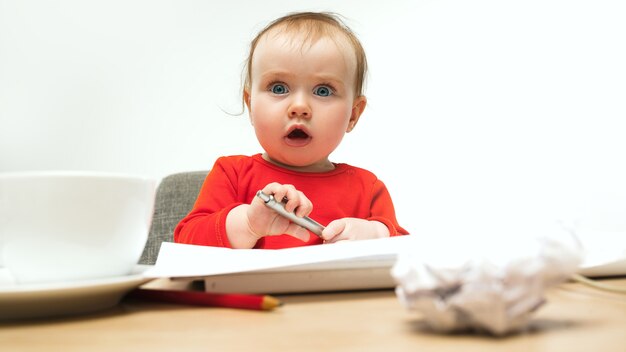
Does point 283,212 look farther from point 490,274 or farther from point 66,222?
point 490,274

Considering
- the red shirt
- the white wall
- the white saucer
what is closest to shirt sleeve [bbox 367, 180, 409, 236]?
the red shirt

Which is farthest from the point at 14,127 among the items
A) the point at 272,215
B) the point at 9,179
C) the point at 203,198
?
the point at 9,179

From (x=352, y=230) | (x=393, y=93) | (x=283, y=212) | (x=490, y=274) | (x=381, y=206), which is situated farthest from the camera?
(x=393, y=93)

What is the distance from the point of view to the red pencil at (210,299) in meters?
0.39

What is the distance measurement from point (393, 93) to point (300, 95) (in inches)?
46.2

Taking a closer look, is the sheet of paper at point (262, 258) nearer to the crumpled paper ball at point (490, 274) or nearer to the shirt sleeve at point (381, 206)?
the crumpled paper ball at point (490, 274)

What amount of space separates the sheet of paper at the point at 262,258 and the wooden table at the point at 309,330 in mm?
32

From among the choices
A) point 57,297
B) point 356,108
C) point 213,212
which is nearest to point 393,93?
point 356,108

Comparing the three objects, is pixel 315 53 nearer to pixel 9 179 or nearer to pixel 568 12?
pixel 9 179

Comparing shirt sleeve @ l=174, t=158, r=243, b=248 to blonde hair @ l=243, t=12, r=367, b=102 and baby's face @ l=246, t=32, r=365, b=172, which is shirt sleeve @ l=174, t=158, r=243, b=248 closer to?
baby's face @ l=246, t=32, r=365, b=172

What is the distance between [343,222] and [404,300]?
424 mm

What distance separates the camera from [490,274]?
0.27 meters

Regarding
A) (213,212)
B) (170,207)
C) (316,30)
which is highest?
(316,30)

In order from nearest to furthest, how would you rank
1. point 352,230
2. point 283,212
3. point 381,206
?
point 283,212
point 352,230
point 381,206
